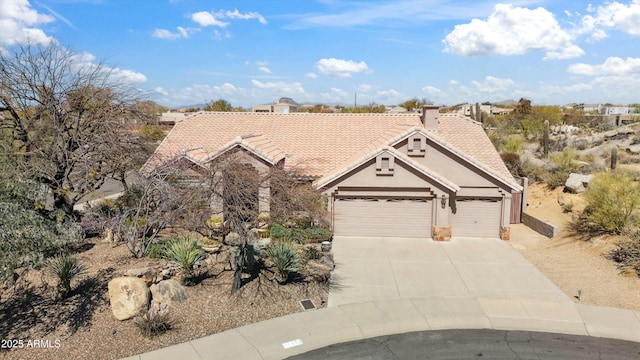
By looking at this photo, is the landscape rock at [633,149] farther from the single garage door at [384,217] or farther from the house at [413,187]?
the single garage door at [384,217]

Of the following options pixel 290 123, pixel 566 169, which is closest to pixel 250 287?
pixel 290 123

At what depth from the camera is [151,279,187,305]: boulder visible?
1191 centimetres

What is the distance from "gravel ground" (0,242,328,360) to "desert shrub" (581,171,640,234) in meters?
12.3

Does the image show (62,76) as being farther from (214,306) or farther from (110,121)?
(214,306)

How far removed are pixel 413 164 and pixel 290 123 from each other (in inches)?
372

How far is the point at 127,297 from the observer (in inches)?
440

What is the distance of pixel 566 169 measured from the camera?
26.1 meters

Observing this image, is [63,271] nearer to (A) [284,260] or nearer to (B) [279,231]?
(A) [284,260]

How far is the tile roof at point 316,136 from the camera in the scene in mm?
20844

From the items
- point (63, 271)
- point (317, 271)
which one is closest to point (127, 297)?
point (63, 271)

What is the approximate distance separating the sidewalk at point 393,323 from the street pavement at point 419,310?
0.02 meters

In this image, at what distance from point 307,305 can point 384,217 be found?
789 cm

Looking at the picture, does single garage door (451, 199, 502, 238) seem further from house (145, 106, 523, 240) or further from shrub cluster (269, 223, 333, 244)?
shrub cluster (269, 223, 333, 244)

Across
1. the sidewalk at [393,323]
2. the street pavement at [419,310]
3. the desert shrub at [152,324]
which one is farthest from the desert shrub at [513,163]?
the desert shrub at [152,324]
